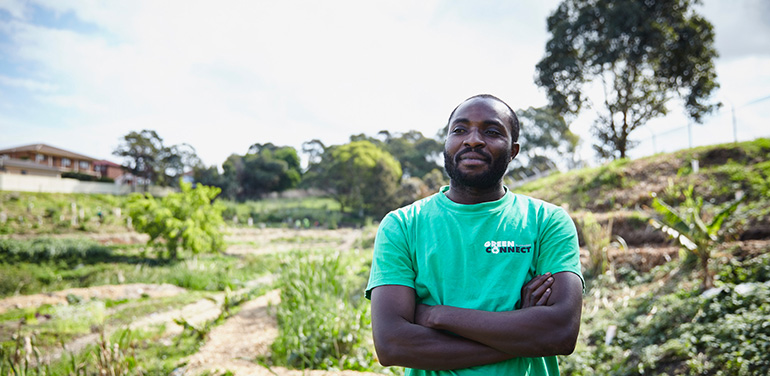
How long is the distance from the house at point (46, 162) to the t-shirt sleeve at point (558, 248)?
123ft

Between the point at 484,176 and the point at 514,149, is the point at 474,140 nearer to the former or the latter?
the point at 484,176

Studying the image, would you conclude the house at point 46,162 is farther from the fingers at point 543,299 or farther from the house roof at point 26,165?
the fingers at point 543,299

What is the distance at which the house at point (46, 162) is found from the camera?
31916mm

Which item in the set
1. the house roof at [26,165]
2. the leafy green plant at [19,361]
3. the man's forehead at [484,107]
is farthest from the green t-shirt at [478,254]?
the house roof at [26,165]

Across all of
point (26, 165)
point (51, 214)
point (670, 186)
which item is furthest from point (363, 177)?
point (26, 165)

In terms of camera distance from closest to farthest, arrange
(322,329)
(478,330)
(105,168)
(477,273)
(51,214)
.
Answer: (478,330) → (477,273) → (322,329) → (51,214) → (105,168)

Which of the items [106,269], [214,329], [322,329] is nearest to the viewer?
[322,329]

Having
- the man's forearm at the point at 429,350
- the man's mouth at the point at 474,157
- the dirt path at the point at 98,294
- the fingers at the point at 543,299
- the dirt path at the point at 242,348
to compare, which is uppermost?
the man's mouth at the point at 474,157

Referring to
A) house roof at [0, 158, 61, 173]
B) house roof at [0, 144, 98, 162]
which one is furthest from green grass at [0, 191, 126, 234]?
house roof at [0, 144, 98, 162]

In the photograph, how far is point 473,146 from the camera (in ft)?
5.10

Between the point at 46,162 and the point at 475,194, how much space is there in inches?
1812

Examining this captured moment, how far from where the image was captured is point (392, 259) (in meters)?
1.52

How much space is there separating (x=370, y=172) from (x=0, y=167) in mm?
25594

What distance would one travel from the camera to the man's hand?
56.6 inches
